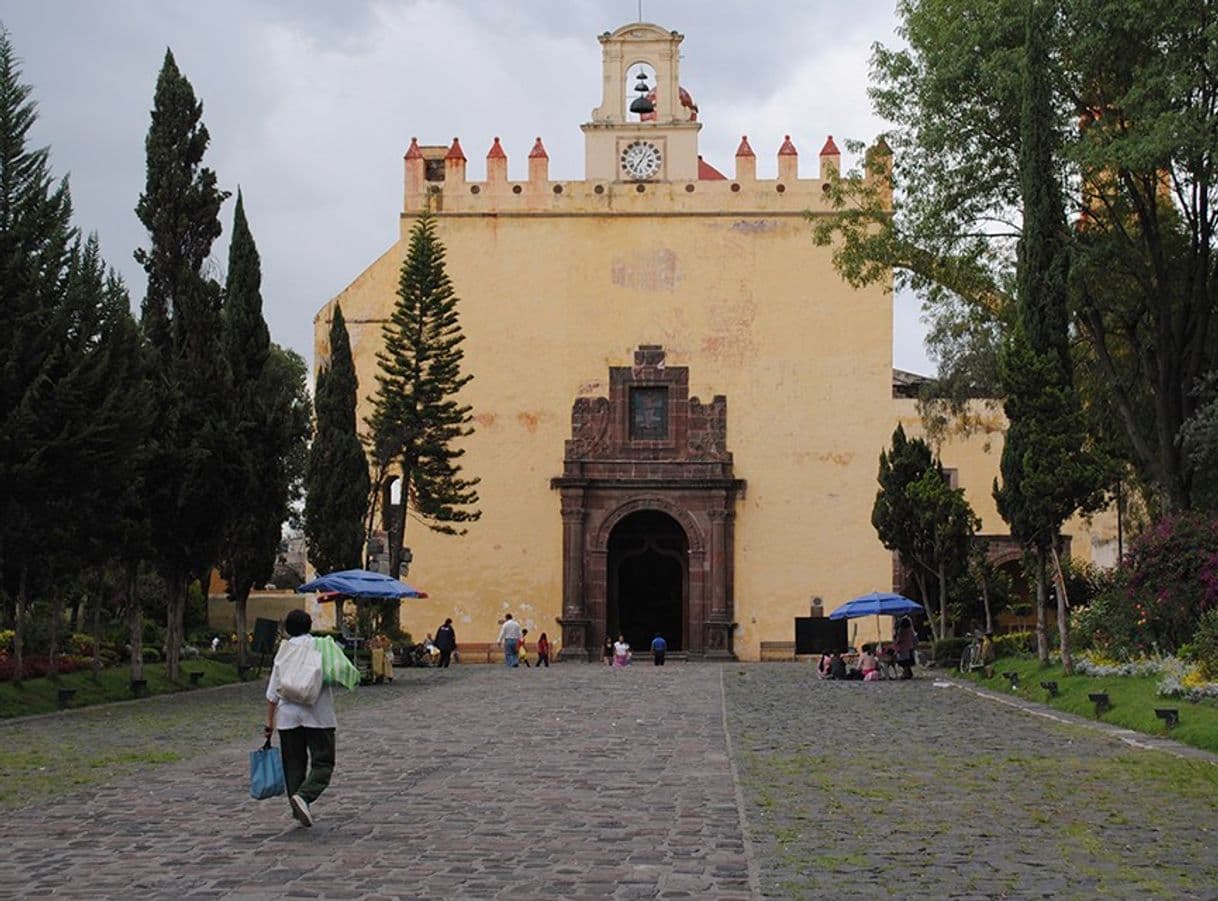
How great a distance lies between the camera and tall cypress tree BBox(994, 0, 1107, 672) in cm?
2155

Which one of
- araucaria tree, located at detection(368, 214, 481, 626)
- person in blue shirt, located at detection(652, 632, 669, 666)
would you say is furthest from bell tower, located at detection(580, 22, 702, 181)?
person in blue shirt, located at detection(652, 632, 669, 666)

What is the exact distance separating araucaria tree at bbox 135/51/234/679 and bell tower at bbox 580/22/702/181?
59.3 feet

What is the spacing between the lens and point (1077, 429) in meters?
21.7

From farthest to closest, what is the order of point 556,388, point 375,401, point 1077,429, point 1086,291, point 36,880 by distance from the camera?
1. point 556,388
2. point 375,401
3. point 1086,291
4. point 1077,429
5. point 36,880

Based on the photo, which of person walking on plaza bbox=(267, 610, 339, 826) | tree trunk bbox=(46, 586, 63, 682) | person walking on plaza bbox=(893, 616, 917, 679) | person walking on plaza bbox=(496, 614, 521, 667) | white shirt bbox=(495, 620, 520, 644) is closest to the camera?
person walking on plaza bbox=(267, 610, 339, 826)

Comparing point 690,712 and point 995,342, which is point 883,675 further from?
point 690,712

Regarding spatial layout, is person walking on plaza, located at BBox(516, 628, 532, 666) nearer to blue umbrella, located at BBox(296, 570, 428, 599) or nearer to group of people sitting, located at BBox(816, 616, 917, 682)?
blue umbrella, located at BBox(296, 570, 428, 599)

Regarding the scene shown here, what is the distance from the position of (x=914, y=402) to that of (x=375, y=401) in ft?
47.3

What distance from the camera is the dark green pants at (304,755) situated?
8695 mm

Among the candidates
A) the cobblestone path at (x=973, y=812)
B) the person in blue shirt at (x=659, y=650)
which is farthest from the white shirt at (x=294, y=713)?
the person in blue shirt at (x=659, y=650)

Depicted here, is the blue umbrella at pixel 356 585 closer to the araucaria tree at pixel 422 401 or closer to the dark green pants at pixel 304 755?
the araucaria tree at pixel 422 401

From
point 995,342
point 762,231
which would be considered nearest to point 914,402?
point 762,231

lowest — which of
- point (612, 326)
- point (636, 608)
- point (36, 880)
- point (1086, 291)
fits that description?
point (36, 880)

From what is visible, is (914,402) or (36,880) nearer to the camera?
(36,880)
